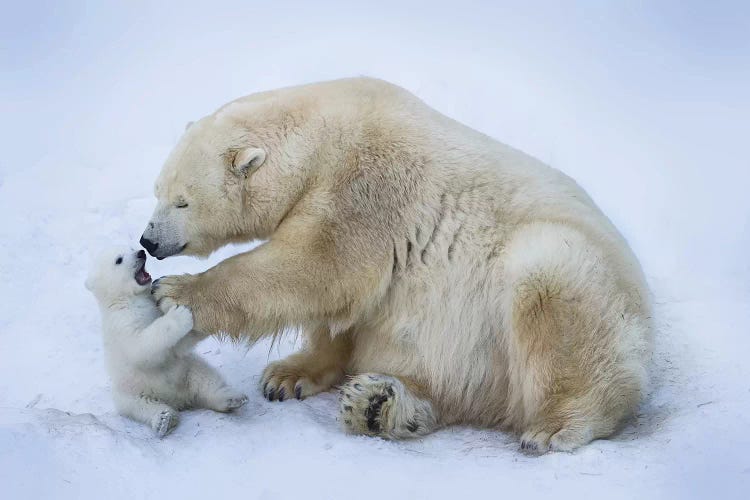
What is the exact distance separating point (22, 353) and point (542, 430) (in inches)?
121

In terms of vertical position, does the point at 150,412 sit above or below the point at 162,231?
below

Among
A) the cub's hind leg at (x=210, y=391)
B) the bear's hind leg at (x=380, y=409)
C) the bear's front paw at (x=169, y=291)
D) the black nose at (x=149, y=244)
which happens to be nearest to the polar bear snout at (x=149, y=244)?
the black nose at (x=149, y=244)

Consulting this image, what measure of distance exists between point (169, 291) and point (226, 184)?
0.61 m

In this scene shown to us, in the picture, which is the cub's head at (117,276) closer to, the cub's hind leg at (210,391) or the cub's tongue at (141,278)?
the cub's tongue at (141,278)

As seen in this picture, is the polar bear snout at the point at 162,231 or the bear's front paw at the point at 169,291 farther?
the polar bear snout at the point at 162,231

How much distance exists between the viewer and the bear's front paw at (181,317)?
3.69 meters

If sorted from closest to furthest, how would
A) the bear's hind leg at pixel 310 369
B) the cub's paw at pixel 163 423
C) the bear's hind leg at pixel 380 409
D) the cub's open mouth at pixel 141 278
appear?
the cub's paw at pixel 163 423 → the bear's hind leg at pixel 380 409 → the cub's open mouth at pixel 141 278 → the bear's hind leg at pixel 310 369

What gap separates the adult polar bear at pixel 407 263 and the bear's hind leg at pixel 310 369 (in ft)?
0.06

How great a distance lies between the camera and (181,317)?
3.71 m

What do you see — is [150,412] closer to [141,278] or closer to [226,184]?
[141,278]

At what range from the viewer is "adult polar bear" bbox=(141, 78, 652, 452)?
375cm

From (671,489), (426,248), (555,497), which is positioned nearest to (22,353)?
(426,248)

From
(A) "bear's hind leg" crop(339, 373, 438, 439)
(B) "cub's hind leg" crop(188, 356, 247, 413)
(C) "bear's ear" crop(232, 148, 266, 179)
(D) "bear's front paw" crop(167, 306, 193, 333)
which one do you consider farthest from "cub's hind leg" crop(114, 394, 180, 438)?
(C) "bear's ear" crop(232, 148, 266, 179)

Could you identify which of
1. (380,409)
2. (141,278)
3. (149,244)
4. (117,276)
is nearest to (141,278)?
(141,278)
